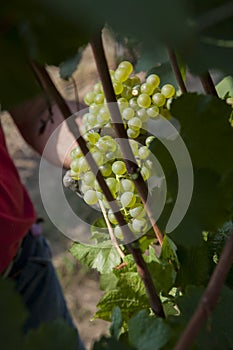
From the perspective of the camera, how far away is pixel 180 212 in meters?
0.32

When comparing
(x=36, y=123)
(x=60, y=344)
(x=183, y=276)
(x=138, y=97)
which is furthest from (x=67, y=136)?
(x=60, y=344)

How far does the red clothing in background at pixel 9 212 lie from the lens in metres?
0.84

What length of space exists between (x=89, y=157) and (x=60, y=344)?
10cm

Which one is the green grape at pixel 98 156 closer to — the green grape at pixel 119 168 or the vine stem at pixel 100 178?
the green grape at pixel 119 168

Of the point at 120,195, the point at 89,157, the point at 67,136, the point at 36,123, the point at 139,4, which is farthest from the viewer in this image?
the point at 36,123

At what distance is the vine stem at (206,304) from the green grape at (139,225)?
20cm

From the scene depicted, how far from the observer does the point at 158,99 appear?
19.8 inches

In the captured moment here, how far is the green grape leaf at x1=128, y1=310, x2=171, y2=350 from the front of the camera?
0.28 metres

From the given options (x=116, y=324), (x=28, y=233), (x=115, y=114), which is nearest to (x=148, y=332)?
(x=116, y=324)

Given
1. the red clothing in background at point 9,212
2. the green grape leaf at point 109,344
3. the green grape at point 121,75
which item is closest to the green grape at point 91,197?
the green grape at point 121,75

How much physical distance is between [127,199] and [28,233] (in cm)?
69

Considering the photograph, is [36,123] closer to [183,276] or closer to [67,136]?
[67,136]

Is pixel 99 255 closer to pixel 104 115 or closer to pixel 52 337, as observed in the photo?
pixel 104 115

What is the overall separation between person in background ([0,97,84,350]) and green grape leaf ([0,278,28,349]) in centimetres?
59
